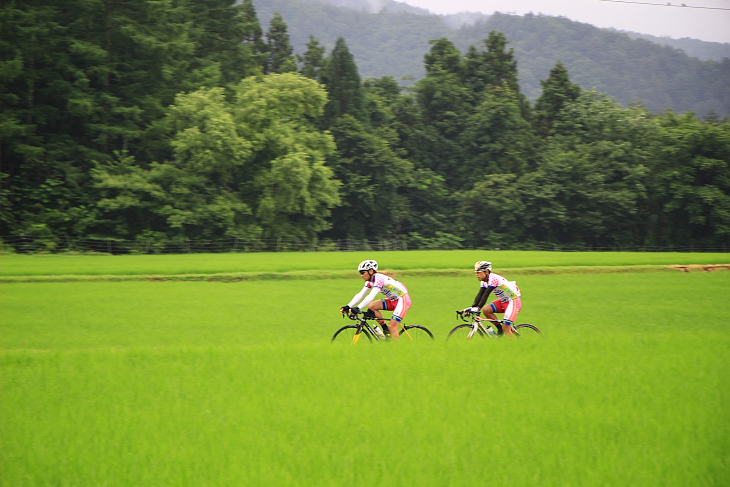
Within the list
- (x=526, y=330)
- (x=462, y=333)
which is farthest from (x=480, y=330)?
(x=526, y=330)

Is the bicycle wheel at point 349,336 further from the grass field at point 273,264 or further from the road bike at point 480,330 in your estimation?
the grass field at point 273,264

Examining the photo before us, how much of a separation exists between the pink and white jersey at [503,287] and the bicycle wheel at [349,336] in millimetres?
2592

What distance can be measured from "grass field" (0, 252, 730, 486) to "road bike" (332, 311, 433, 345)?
0.64 meters

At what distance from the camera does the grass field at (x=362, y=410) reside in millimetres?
7020

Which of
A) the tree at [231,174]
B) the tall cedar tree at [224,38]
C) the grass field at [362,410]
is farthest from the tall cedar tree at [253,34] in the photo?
the grass field at [362,410]

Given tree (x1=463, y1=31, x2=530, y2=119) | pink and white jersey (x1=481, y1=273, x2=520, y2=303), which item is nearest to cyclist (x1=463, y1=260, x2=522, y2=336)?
pink and white jersey (x1=481, y1=273, x2=520, y2=303)

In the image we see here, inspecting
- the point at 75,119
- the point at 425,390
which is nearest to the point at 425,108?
the point at 75,119

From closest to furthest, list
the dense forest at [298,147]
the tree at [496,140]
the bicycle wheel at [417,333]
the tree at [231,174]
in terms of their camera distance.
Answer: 1. the bicycle wheel at [417,333]
2. the dense forest at [298,147]
3. the tree at [231,174]
4. the tree at [496,140]

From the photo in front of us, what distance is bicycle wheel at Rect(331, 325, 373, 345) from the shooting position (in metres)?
13.0

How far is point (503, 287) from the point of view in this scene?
12.8 metres

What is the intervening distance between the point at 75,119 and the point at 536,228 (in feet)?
145

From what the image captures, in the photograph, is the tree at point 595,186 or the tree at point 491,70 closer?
the tree at point 595,186

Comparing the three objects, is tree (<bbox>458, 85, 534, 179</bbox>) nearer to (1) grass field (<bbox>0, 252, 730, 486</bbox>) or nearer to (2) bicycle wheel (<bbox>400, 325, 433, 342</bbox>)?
(1) grass field (<bbox>0, 252, 730, 486</bbox>)

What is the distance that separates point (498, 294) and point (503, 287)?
21 cm
